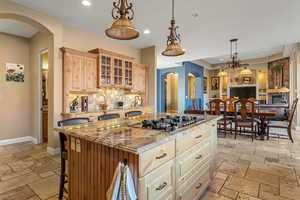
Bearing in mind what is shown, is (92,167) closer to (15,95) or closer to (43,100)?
(43,100)

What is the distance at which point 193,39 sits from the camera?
477 cm

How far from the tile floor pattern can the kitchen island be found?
70 cm

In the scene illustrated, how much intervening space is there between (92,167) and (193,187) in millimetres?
1055

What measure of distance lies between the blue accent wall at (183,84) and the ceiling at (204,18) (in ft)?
11.1

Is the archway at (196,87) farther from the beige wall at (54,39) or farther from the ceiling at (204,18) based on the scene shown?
the beige wall at (54,39)

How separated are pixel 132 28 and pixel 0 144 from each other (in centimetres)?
475

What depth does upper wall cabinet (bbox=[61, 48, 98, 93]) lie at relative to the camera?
3.51 meters

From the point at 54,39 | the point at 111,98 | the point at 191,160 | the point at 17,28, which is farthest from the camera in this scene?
the point at 111,98

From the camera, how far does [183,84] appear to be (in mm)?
8180

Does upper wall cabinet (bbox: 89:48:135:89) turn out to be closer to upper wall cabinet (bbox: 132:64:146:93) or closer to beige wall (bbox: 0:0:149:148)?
upper wall cabinet (bbox: 132:64:146:93)

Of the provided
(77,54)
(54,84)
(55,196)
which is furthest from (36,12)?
(55,196)

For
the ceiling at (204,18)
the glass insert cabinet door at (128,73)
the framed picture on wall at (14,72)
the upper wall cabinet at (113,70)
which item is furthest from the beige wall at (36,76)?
the glass insert cabinet door at (128,73)

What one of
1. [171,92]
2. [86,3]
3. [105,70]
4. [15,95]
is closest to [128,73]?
[105,70]

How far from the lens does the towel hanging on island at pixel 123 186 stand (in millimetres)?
1002
